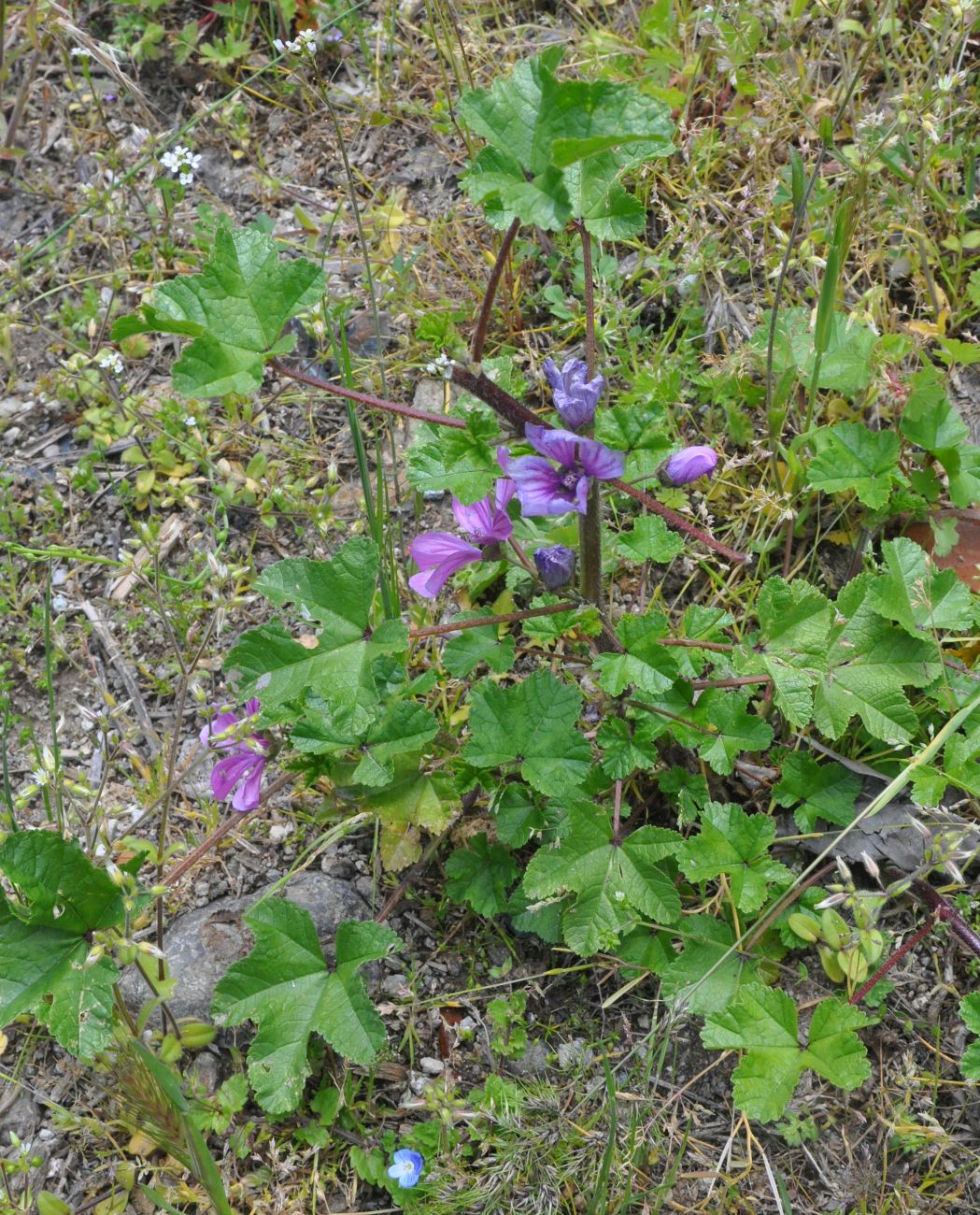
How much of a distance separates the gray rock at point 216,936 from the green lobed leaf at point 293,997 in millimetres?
160

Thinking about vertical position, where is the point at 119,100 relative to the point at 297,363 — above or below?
above

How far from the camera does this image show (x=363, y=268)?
134 inches

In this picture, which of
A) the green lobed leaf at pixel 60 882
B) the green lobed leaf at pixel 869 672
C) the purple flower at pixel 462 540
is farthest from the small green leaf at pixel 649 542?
the green lobed leaf at pixel 60 882

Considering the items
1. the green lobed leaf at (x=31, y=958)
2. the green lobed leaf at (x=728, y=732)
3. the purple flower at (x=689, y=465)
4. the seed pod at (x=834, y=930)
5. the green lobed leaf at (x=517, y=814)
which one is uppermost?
the purple flower at (x=689, y=465)

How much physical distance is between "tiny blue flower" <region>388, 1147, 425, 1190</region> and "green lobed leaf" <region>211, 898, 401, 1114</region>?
26 centimetres

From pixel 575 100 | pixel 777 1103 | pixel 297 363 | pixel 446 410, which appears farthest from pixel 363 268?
pixel 777 1103

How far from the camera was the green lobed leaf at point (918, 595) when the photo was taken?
93.7 inches

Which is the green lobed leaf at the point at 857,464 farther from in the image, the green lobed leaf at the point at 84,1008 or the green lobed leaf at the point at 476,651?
the green lobed leaf at the point at 84,1008

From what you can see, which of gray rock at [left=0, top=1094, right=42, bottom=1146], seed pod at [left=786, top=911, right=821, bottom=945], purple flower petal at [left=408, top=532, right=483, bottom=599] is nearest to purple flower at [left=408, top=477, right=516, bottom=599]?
purple flower petal at [left=408, top=532, right=483, bottom=599]

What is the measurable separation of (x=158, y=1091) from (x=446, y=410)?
6.12ft

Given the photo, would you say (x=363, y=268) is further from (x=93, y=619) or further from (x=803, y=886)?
(x=803, y=886)

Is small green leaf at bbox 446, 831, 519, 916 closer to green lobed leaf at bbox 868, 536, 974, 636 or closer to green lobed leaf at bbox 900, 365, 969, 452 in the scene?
green lobed leaf at bbox 868, 536, 974, 636

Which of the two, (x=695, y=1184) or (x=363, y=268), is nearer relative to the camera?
(x=695, y=1184)

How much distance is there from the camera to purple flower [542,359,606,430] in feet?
5.74
